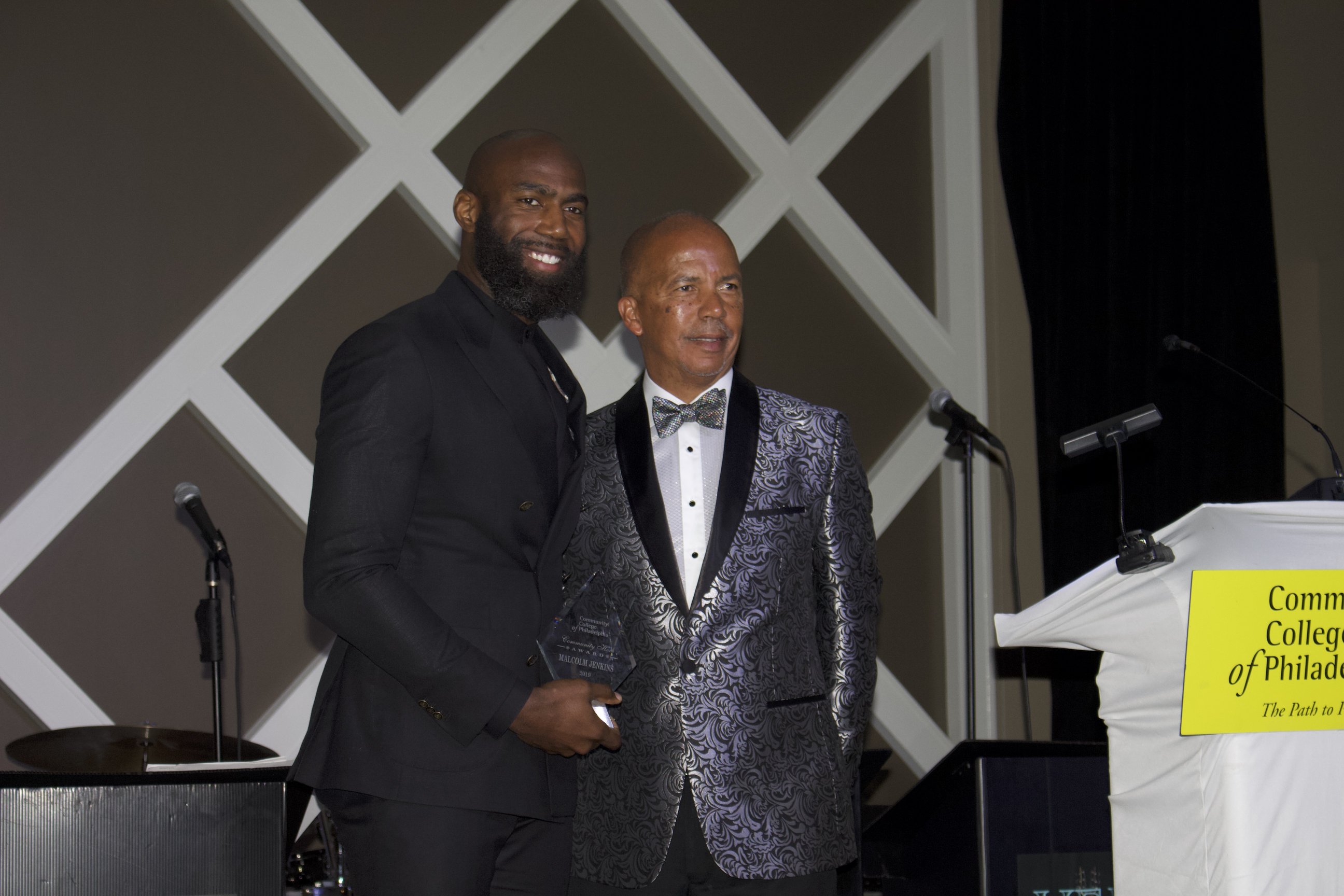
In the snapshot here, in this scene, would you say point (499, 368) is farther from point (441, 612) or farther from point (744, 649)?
point (744, 649)

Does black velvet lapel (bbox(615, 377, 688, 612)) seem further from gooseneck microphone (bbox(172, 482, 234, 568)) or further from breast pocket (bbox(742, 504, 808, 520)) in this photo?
gooseneck microphone (bbox(172, 482, 234, 568))

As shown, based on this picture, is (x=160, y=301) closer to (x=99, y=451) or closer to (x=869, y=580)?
(x=99, y=451)

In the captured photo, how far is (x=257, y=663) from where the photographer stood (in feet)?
13.6

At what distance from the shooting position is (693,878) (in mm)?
2076

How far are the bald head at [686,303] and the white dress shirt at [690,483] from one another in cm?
6

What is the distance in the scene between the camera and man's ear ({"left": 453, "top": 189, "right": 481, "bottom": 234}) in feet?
7.47

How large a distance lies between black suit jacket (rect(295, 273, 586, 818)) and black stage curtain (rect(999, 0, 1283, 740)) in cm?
356

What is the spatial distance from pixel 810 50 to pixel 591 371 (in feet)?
5.66

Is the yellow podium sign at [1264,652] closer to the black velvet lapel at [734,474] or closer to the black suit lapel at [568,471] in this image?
the black velvet lapel at [734,474]

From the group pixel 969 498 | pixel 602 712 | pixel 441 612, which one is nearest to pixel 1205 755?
pixel 602 712

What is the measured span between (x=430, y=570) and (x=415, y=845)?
0.42 meters

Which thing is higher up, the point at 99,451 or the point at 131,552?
the point at 99,451

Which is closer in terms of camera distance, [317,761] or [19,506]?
[317,761]

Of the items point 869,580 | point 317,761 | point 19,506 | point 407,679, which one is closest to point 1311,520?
point 869,580
